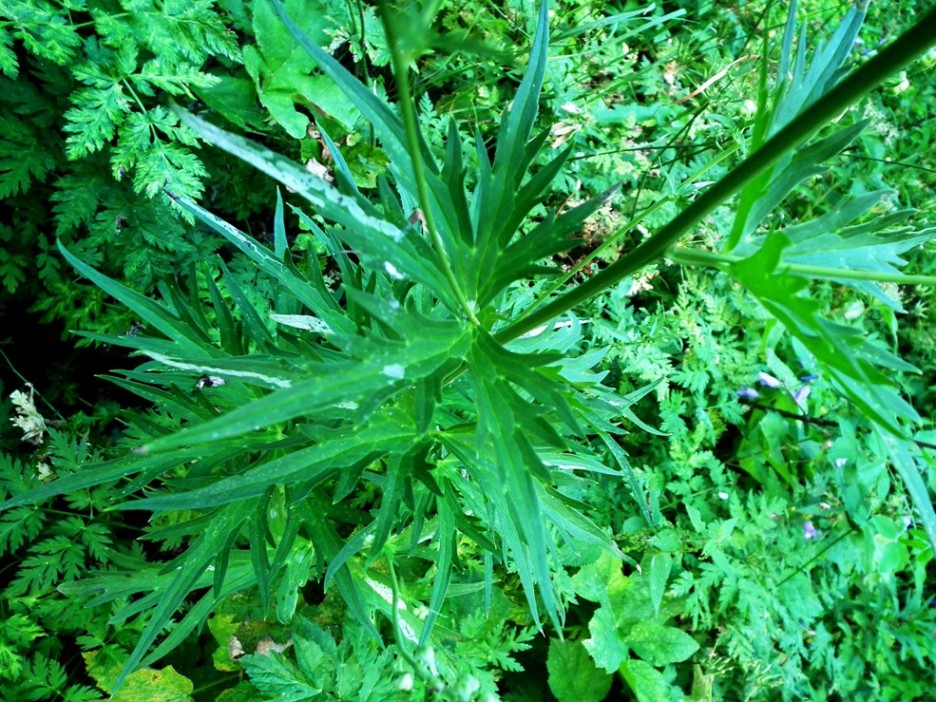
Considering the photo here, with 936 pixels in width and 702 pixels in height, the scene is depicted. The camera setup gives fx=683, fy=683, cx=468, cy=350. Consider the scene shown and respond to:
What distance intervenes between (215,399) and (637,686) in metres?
1.29

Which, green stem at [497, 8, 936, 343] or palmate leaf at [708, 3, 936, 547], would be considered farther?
palmate leaf at [708, 3, 936, 547]

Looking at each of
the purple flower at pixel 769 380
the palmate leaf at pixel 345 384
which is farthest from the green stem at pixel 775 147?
the purple flower at pixel 769 380

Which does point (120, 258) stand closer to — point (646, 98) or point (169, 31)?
point (169, 31)

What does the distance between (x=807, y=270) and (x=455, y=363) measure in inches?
15.3

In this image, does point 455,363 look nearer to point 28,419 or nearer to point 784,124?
point 784,124

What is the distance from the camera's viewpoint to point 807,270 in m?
0.67

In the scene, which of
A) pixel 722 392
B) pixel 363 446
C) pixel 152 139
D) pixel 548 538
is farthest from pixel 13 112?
pixel 722 392

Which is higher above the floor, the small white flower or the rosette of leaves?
the rosette of leaves

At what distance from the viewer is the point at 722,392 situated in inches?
78.8

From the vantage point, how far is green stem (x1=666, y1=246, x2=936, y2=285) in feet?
2.20

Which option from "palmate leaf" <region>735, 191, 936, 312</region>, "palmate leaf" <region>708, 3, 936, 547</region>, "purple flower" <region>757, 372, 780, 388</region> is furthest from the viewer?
"purple flower" <region>757, 372, 780, 388</region>

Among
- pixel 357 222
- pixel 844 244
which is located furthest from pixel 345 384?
pixel 844 244

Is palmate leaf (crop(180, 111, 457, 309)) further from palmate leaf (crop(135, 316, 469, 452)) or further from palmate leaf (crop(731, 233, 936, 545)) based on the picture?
palmate leaf (crop(731, 233, 936, 545))

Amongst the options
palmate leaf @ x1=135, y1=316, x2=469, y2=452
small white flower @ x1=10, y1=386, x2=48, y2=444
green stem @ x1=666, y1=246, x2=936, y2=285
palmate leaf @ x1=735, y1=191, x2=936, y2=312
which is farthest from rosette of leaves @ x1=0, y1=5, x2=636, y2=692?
small white flower @ x1=10, y1=386, x2=48, y2=444
